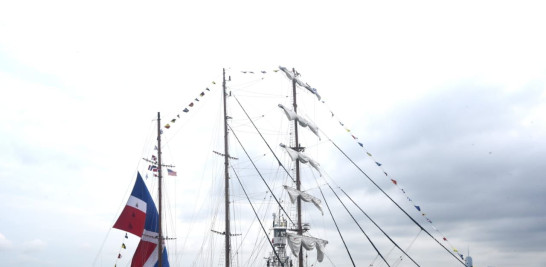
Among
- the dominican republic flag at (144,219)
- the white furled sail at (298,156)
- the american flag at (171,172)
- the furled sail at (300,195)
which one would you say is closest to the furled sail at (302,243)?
the furled sail at (300,195)

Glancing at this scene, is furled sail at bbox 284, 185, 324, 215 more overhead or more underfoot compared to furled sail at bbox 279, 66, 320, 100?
more underfoot

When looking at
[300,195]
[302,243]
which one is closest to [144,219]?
[300,195]

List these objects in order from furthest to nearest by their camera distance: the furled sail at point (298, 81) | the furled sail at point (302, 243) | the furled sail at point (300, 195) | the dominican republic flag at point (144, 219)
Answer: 1. the furled sail at point (298, 81)
2. the dominican republic flag at point (144, 219)
3. the furled sail at point (300, 195)
4. the furled sail at point (302, 243)

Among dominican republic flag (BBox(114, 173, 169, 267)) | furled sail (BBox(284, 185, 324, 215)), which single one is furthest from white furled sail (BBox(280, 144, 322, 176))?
dominican republic flag (BBox(114, 173, 169, 267))

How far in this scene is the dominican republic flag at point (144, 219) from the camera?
51.3 meters

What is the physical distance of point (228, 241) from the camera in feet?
153

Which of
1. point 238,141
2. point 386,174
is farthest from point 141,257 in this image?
point 386,174

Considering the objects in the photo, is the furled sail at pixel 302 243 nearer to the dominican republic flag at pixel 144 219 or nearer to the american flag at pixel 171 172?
the american flag at pixel 171 172

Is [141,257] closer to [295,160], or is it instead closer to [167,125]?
[167,125]

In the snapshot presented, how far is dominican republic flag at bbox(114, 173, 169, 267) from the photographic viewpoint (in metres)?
51.3

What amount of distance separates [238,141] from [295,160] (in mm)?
7515

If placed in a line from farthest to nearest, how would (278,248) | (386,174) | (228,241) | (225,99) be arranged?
(278,248) → (225,99) → (228,241) → (386,174)

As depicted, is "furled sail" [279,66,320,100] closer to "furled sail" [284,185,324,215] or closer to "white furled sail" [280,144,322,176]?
"white furled sail" [280,144,322,176]

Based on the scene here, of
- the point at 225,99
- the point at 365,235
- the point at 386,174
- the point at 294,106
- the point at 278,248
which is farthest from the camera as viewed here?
the point at 278,248
